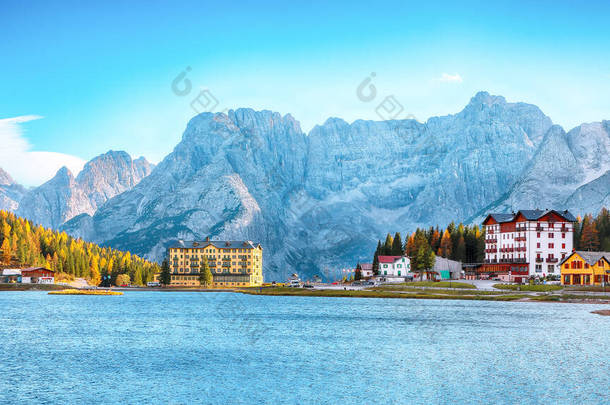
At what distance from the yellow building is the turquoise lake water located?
48859 mm

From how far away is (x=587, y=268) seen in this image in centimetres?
16275

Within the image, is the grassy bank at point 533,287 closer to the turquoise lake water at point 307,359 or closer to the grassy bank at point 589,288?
the grassy bank at point 589,288

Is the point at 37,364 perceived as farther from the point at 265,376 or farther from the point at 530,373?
the point at 530,373

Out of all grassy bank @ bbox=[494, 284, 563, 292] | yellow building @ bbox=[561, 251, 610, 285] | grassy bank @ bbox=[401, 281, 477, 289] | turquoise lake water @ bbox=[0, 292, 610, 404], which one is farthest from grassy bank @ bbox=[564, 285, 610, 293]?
turquoise lake water @ bbox=[0, 292, 610, 404]

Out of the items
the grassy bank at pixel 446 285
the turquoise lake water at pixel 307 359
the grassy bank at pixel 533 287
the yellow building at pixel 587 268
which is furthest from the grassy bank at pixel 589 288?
the turquoise lake water at pixel 307 359

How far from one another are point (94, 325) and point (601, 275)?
392ft

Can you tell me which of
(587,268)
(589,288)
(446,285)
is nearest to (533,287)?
(587,268)

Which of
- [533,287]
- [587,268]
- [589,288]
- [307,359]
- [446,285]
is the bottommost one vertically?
[307,359]

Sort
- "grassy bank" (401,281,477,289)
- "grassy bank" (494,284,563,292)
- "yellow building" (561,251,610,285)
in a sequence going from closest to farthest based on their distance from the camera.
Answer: "grassy bank" (494,284,563,292) → "yellow building" (561,251,610,285) → "grassy bank" (401,281,477,289)

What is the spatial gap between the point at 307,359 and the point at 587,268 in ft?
382

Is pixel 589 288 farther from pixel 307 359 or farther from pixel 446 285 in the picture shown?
pixel 307 359

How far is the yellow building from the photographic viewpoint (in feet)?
529

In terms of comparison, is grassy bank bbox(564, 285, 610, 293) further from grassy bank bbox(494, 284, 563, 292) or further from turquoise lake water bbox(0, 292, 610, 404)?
turquoise lake water bbox(0, 292, 610, 404)

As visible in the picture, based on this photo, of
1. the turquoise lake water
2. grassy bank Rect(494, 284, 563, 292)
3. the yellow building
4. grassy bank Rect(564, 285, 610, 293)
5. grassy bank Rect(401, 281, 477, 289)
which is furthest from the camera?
grassy bank Rect(401, 281, 477, 289)
